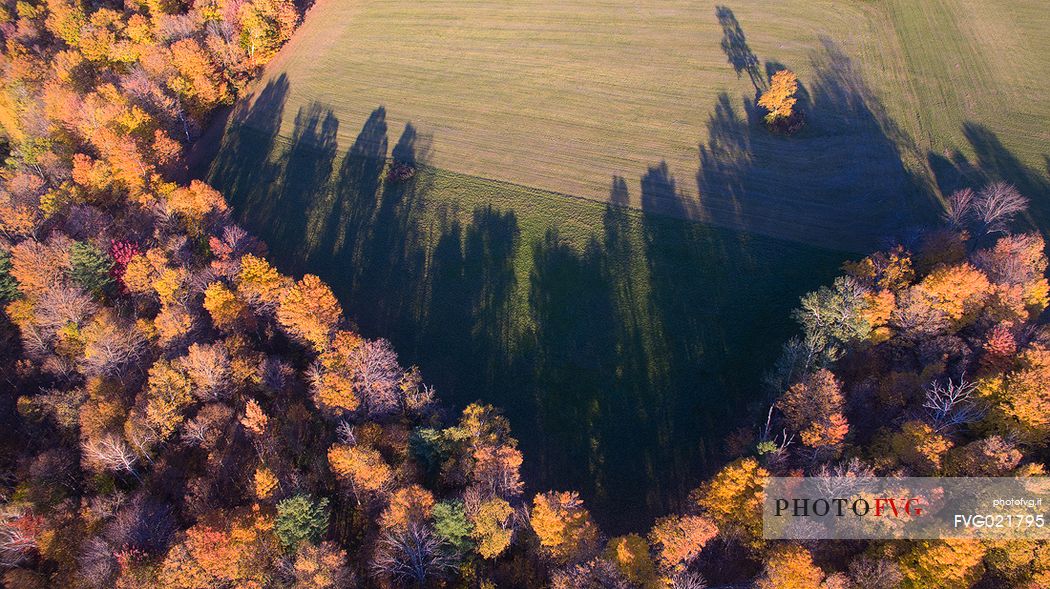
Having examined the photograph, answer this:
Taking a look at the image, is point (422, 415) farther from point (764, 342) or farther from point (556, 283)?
point (764, 342)

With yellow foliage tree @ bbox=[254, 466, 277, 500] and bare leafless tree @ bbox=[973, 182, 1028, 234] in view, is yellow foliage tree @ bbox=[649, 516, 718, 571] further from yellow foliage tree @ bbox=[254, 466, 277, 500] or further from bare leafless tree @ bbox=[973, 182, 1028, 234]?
bare leafless tree @ bbox=[973, 182, 1028, 234]

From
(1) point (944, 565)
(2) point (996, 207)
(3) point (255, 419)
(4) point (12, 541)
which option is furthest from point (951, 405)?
(4) point (12, 541)

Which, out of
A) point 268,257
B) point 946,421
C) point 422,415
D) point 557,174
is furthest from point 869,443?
point 268,257

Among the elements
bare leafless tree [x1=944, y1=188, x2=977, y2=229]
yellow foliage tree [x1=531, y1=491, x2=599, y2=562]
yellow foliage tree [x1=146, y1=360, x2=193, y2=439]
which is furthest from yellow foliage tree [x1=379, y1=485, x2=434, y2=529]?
bare leafless tree [x1=944, y1=188, x2=977, y2=229]

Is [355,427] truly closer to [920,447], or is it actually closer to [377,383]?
[377,383]

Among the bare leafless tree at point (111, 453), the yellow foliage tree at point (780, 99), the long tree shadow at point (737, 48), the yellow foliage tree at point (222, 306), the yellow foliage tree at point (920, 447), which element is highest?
the long tree shadow at point (737, 48)

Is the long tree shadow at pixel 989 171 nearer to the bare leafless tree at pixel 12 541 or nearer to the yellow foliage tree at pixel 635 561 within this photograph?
the yellow foliage tree at pixel 635 561

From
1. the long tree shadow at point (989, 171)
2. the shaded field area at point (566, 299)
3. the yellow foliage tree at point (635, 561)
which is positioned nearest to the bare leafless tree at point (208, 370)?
the shaded field area at point (566, 299)
